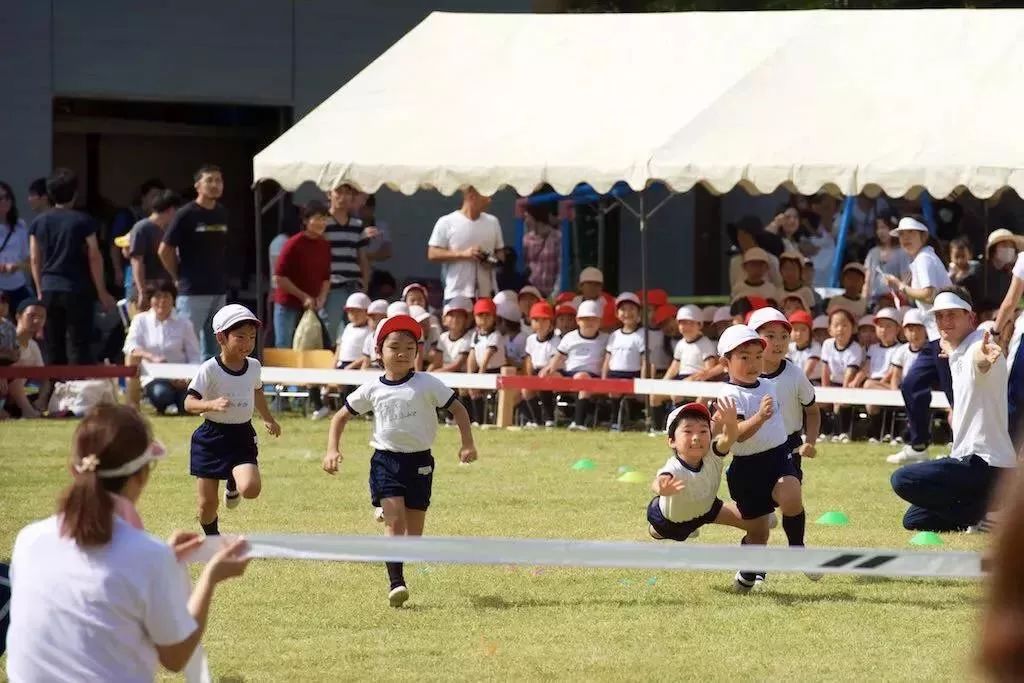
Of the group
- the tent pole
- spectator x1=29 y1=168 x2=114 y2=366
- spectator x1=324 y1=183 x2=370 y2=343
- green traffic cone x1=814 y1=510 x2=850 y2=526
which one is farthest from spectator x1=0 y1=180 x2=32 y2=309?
green traffic cone x1=814 y1=510 x2=850 y2=526

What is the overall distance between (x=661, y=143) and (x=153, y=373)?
5.30m

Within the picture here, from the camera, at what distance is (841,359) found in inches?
654

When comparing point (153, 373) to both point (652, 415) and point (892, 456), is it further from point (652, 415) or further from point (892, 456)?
point (892, 456)

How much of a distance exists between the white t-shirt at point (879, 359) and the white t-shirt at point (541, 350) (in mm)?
3024

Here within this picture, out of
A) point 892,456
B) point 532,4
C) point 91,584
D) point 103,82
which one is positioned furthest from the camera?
point 532,4

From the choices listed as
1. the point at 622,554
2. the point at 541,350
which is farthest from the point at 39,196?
the point at 622,554

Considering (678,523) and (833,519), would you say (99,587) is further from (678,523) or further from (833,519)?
(833,519)

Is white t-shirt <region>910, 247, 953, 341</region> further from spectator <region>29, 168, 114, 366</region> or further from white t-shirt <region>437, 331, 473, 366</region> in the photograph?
spectator <region>29, 168, 114, 366</region>

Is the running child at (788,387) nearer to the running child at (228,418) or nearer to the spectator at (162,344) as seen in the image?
the running child at (228,418)

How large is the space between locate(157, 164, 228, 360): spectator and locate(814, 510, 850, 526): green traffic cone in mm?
8207

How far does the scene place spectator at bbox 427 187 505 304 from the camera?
18156mm

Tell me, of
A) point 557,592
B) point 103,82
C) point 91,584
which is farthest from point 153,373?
point 91,584

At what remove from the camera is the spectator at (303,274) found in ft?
60.4

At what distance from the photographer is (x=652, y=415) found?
17.1 metres
